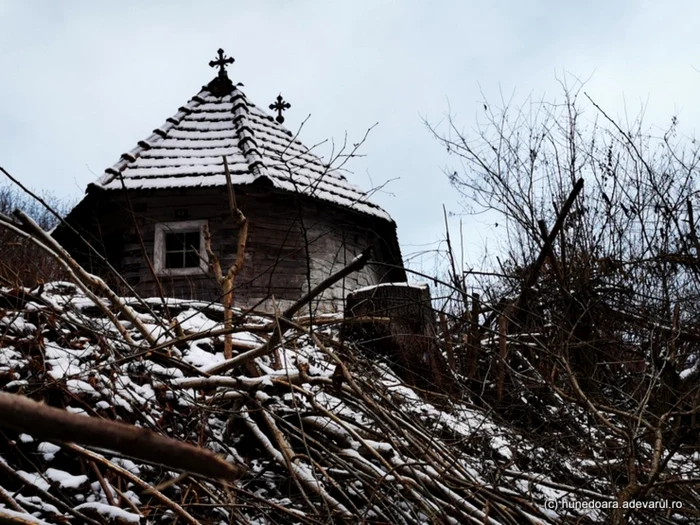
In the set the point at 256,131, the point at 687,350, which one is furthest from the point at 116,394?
the point at 256,131

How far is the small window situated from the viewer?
9.69 metres

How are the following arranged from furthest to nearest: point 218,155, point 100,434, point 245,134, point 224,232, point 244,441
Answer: point 245,134
point 218,155
point 224,232
point 244,441
point 100,434

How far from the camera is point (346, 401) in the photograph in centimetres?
407

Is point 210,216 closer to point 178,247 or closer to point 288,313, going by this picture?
point 178,247

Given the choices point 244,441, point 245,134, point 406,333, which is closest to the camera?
point 244,441

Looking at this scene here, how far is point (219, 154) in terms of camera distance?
34.2 feet

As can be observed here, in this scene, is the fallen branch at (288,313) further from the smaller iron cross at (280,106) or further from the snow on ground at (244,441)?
the smaller iron cross at (280,106)

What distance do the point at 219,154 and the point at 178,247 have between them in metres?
1.53

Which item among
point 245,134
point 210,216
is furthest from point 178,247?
point 245,134

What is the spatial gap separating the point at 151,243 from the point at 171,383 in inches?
243

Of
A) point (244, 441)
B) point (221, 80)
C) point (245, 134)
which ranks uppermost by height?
point (221, 80)

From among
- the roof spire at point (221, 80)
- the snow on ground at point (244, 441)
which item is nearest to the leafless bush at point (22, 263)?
the snow on ground at point (244, 441)

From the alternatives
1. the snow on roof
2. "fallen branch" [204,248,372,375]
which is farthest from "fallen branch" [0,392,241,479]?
the snow on roof

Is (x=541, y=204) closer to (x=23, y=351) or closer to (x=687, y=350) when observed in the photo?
(x=687, y=350)
